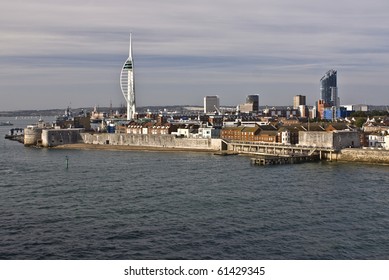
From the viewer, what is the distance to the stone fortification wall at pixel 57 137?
3319 centimetres

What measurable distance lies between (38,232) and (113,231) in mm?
1348

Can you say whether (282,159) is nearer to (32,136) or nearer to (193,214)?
(193,214)

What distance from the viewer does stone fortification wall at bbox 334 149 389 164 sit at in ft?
68.5

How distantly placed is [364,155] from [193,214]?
12.7 metres

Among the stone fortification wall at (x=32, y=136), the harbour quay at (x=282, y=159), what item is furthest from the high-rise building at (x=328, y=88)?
the harbour quay at (x=282, y=159)

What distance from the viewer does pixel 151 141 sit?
31.4 meters

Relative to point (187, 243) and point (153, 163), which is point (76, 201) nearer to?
point (187, 243)

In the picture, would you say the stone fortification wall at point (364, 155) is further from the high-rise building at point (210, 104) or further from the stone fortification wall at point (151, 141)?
the high-rise building at point (210, 104)

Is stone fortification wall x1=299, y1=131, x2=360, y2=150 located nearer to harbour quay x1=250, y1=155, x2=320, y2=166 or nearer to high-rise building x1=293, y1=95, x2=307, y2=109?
harbour quay x1=250, y1=155, x2=320, y2=166

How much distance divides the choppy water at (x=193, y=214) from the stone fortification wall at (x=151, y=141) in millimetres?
9885

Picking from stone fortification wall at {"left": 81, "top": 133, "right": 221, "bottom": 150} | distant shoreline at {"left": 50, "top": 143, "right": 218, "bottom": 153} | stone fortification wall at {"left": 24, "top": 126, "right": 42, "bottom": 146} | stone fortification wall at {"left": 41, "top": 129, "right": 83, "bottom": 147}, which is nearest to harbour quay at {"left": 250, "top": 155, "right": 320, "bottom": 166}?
distant shoreline at {"left": 50, "top": 143, "right": 218, "bottom": 153}

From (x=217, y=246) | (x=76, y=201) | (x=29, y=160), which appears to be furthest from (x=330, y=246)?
(x=29, y=160)

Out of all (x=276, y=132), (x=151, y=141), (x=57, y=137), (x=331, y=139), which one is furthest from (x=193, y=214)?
(x=57, y=137)

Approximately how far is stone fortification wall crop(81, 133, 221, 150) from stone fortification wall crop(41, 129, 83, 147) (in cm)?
84
